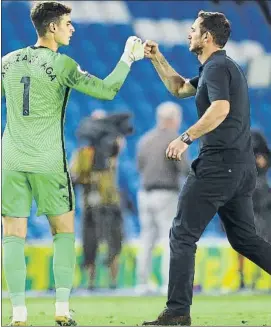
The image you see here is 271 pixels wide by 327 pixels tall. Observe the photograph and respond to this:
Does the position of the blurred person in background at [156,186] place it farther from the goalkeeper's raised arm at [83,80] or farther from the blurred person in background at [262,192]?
the goalkeeper's raised arm at [83,80]

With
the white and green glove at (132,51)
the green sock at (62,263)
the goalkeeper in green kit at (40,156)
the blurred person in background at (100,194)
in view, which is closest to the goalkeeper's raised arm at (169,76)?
the white and green glove at (132,51)

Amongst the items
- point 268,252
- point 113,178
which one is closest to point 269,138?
point 113,178

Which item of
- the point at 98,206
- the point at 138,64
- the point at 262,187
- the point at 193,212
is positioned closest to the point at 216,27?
the point at 193,212

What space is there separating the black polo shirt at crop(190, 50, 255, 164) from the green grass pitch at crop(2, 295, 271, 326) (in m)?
1.08

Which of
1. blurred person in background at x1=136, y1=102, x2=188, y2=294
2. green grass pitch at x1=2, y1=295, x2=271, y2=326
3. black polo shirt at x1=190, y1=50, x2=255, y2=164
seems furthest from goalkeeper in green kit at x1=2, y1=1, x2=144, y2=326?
blurred person in background at x1=136, y1=102, x2=188, y2=294

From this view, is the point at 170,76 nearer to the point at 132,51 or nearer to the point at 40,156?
the point at 132,51

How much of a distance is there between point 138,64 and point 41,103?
266 inches

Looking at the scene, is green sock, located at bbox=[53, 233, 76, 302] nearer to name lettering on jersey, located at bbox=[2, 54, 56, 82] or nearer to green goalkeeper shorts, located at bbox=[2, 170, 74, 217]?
green goalkeeper shorts, located at bbox=[2, 170, 74, 217]

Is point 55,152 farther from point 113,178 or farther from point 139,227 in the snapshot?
point 139,227

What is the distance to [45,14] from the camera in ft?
22.0

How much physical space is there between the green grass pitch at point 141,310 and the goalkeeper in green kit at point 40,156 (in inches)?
21.6

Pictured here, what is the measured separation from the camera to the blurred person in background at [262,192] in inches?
431

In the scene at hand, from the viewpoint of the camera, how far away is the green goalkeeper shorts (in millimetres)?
6602

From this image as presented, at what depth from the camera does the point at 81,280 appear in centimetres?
1145
